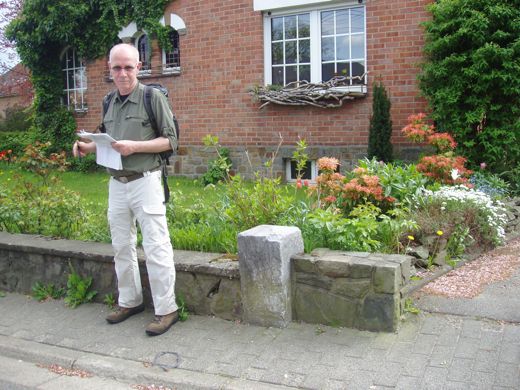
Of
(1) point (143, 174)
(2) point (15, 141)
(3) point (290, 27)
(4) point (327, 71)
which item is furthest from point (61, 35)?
(1) point (143, 174)

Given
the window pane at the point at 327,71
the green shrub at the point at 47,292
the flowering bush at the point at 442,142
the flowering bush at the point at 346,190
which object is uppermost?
the window pane at the point at 327,71

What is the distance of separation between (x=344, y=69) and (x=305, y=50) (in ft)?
3.07

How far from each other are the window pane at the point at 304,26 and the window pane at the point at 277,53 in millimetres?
465

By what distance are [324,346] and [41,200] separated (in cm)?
379

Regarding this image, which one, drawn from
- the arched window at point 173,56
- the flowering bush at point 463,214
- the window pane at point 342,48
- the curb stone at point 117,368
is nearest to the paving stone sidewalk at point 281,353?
the curb stone at point 117,368

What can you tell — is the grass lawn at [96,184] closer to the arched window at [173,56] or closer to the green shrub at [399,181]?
the arched window at [173,56]

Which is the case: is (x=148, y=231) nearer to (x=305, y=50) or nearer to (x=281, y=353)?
(x=281, y=353)

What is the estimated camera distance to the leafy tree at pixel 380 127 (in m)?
10.8

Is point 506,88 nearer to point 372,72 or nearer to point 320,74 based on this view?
point 372,72

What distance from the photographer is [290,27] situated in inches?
486

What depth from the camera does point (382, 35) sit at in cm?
1127

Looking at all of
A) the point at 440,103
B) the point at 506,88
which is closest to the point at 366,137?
the point at 440,103

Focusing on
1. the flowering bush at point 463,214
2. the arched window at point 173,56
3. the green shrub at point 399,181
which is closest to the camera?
the flowering bush at point 463,214

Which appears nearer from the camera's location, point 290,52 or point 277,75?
point 290,52
